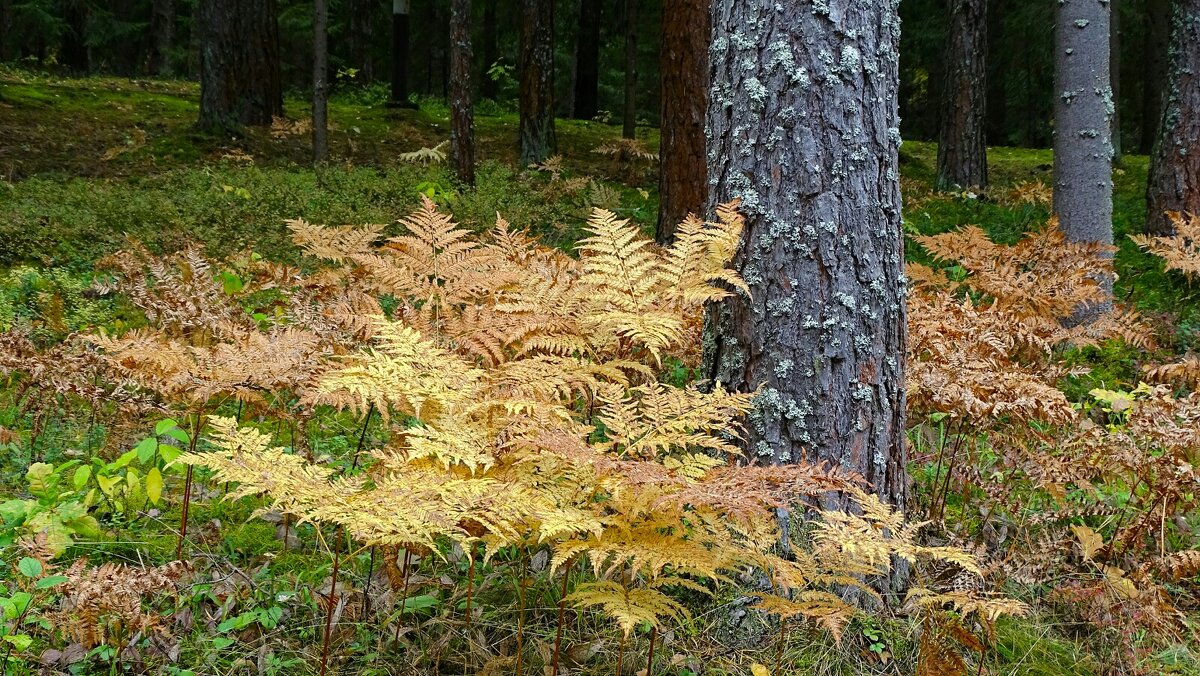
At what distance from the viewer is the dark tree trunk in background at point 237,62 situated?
11.6 metres

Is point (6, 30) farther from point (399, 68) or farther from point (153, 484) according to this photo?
point (153, 484)

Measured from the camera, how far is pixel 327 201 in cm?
923

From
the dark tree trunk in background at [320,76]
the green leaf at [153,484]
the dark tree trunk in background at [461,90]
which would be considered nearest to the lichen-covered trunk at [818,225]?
the green leaf at [153,484]

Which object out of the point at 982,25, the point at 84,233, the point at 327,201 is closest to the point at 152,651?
the point at 84,233

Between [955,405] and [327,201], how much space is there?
7871mm

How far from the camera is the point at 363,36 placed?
20688 millimetres

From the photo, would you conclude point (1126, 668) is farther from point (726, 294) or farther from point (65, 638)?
point (65, 638)

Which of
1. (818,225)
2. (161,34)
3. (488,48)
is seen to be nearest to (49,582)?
(818,225)

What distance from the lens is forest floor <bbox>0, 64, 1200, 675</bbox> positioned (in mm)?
2525

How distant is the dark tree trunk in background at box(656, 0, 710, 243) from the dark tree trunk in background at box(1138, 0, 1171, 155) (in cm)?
1289

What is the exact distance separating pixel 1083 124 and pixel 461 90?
22.7 ft

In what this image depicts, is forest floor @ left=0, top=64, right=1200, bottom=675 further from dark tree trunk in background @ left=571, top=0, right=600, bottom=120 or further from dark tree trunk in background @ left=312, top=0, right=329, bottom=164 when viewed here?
dark tree trunk in background @ left=571, top=0, right=600, bottom=120

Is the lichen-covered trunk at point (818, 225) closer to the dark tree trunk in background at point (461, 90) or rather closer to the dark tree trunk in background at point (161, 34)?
the dark tree trunk in background at point (461, 90)

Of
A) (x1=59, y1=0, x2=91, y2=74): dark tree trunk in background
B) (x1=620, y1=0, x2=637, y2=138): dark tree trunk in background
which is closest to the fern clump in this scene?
(x1=620, y1=0, x2=637, y2=138): dark tree trunk in background
